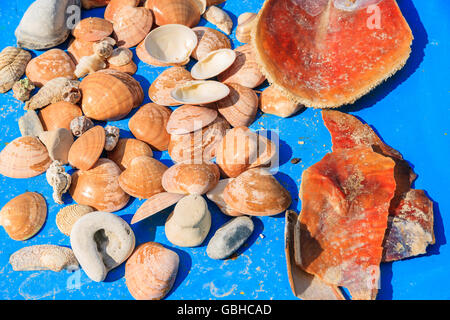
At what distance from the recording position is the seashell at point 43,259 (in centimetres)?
163

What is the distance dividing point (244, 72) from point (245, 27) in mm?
332

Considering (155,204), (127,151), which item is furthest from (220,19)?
(155,204)

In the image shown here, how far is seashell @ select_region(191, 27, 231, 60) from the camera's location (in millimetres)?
2076

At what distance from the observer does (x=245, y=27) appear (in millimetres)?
2131

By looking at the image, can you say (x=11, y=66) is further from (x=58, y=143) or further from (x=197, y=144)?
(x=197, y=144)

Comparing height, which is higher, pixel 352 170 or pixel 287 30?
pixel 287 30

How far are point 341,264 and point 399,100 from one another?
98cm

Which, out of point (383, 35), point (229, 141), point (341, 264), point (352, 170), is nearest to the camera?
point (341, 264)

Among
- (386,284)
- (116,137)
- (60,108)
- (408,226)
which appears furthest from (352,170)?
(60,108)

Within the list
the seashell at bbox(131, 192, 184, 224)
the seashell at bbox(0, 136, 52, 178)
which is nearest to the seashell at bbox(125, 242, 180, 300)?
the seashell at bbox(131, 192, 184, 224)

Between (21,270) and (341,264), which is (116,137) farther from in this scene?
(341,264)
